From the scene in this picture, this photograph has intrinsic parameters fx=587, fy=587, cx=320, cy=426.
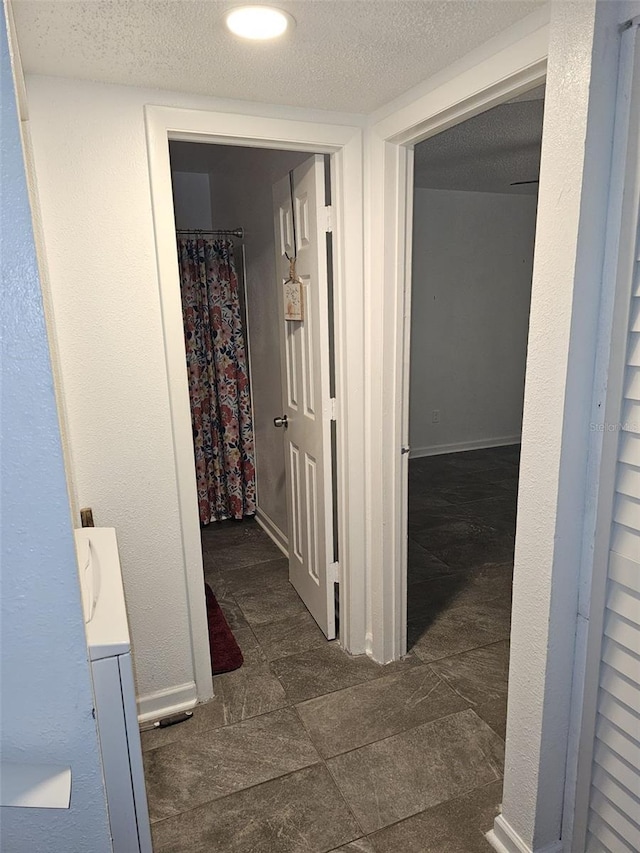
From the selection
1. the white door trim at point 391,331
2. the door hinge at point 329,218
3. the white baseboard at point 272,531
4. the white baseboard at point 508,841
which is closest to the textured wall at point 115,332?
the door hinge at point 329,218

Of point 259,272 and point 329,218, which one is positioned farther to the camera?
point 259,272

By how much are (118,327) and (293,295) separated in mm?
871

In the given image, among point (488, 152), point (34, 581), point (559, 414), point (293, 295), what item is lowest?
point (34, 581)

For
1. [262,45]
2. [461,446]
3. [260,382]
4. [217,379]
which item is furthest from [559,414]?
[461,446]

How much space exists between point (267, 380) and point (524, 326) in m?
3.33

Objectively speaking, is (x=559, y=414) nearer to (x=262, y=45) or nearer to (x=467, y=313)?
(x=262, y=45)

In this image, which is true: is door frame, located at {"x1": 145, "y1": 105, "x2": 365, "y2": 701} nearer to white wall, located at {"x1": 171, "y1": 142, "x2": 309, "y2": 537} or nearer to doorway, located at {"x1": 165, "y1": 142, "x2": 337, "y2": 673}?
doorway, located at {"x1": 165, "y1": 142, "x2": 337, "y2": 673}

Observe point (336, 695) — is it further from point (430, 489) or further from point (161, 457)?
point (430, 489)

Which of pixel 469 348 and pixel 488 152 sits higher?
pixel 488 152

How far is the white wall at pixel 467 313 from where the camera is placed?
5367 millimetres

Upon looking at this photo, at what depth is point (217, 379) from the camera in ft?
12.6

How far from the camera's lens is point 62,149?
1766mm

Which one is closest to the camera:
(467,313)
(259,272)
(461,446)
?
(259,272)

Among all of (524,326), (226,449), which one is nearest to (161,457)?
(226,449)
